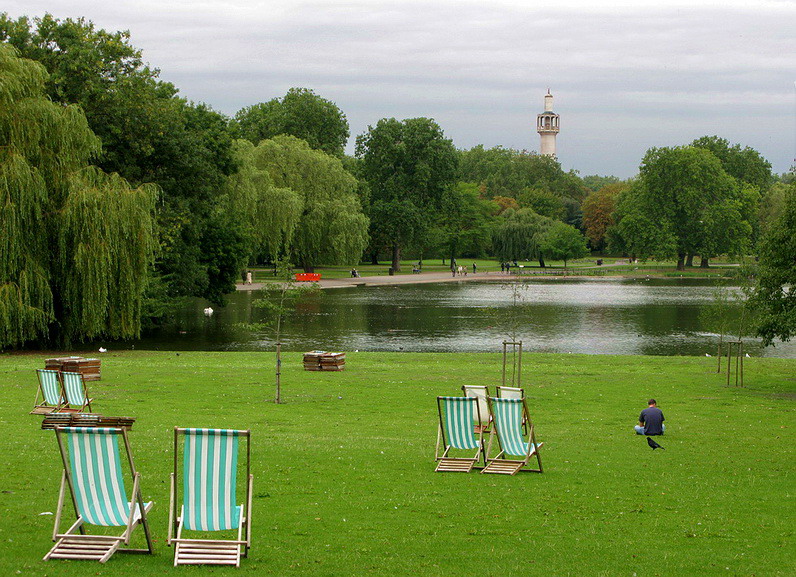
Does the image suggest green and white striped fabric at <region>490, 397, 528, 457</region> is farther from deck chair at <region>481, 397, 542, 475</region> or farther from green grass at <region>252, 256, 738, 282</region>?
green grass at <region>252, 256, 738, 282</region>

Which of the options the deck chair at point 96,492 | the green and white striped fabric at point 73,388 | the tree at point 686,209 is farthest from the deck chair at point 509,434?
the tree at point 686,209

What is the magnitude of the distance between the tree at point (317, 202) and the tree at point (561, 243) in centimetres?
3743

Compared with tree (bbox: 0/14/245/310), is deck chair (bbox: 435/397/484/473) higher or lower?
lower

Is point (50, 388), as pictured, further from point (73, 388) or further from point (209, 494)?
point (209, 494)

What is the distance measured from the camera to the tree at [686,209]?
10444 cm

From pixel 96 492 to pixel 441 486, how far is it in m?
4.13

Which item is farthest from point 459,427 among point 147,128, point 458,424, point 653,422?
point 147,128

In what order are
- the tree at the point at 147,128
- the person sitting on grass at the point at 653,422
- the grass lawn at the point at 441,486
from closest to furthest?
the grass lawn at the point at 441,486, the person sitting on grass at the point at 653,422, the tree at the point at 147,128

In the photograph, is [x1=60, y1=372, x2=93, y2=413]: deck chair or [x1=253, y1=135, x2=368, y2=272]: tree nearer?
[x1=60, y1=372, x2=93, y2=413]: deck chair

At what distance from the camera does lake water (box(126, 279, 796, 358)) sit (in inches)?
1481

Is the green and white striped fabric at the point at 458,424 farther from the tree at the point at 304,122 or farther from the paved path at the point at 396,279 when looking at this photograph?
the tree at the point at 304,122

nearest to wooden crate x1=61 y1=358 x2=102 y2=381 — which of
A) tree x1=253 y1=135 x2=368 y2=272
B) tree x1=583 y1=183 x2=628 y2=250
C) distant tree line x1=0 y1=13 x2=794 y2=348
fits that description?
distant tree line x1=0 y1=13 x2=794 y2=348

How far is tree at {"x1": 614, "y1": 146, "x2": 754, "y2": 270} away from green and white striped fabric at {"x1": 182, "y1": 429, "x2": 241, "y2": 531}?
10172cm

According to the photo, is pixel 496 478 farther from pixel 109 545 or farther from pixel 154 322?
pixel 154 322
